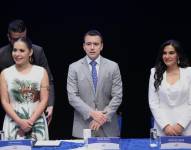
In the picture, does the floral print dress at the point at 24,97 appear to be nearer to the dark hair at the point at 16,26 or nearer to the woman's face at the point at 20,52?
the woman's face at the point at 20,52

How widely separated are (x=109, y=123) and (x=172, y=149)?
41.8 inches

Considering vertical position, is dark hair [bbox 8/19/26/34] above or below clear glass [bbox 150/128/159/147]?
above

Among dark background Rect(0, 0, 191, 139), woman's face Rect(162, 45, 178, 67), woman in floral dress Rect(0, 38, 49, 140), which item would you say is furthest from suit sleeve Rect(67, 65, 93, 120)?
dark background Rect(0, 0, 191, 139)

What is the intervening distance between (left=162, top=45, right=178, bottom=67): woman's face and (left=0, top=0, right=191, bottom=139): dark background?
1679mm

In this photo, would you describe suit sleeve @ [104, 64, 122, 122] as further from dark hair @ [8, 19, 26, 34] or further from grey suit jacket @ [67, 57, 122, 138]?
dark hair @ [8, 19, 26, 34]

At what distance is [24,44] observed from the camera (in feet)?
13.8

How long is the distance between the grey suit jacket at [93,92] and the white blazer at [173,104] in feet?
1.29

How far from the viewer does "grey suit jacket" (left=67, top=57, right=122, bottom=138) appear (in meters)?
4.45

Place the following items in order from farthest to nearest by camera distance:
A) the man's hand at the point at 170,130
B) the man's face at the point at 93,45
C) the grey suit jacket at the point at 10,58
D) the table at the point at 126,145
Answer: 1. the grey suit jacket at the point at 10,58
2. the man's face at the point at 93,45
3. the man's hand at the point at 170,130
4. the table at the point at 126,145

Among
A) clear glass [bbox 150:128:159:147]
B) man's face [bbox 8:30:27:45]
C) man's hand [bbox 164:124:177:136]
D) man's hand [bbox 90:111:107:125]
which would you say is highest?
man's face [bbox 8:30:27:45]

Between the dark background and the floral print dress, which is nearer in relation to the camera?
the floral print dress

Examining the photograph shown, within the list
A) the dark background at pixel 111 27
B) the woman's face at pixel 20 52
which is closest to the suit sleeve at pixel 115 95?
the woman's face at pixel 20 52

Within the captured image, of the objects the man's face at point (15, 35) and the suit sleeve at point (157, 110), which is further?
the man's face at point (15, 35)

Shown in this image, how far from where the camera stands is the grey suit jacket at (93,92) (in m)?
4.45
